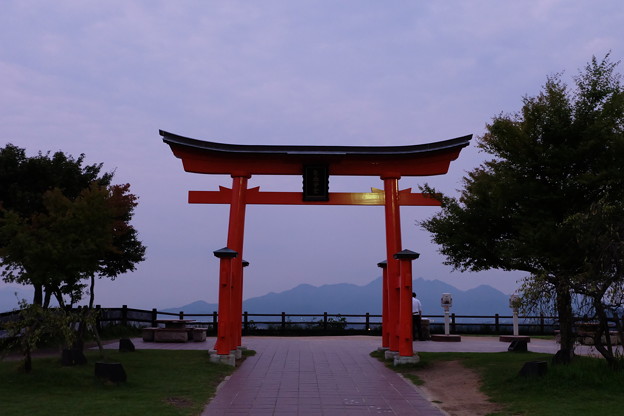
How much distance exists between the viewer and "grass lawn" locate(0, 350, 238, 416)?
8328 millimetres

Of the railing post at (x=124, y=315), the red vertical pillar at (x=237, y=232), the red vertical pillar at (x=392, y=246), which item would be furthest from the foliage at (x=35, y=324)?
the railing post at (x=124, y=315)

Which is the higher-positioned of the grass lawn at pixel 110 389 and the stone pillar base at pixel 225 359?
the stone pillar base at pixel 225 359

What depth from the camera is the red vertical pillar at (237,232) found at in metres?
15.5

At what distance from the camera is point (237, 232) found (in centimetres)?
1562

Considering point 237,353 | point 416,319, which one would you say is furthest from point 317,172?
point 416,319

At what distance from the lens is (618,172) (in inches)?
444

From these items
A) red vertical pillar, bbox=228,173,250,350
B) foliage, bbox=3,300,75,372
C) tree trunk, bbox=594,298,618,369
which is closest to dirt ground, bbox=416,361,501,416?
tree trunk, bbox=594,298,618,369

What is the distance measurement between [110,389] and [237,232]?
20.5 feet

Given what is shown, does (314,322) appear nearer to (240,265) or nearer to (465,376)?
(240,265)

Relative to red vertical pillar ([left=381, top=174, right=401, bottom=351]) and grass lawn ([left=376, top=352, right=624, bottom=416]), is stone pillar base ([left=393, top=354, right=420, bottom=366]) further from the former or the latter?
grass lawn ([left=376, top=352, right=624, bottom=416])

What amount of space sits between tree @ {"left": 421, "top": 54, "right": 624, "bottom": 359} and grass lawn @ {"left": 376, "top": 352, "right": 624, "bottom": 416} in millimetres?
1037

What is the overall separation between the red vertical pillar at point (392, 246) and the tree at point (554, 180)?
2.52 metres

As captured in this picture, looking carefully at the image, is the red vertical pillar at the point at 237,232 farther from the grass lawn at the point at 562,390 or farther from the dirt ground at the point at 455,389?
the grass lawn at the point at 562,390

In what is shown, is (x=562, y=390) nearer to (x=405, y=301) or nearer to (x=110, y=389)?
(x=405, y=301)
